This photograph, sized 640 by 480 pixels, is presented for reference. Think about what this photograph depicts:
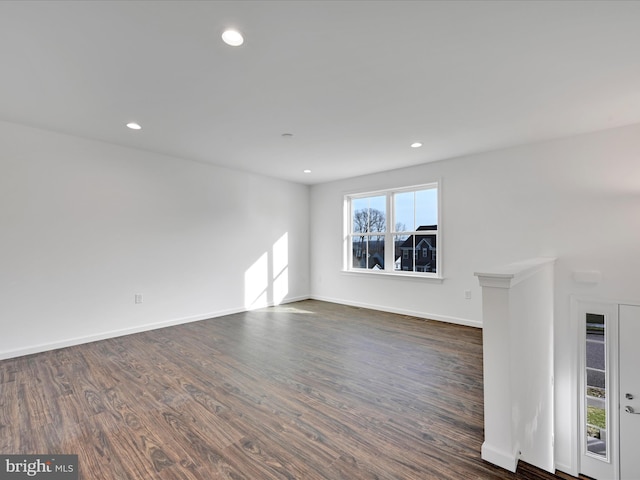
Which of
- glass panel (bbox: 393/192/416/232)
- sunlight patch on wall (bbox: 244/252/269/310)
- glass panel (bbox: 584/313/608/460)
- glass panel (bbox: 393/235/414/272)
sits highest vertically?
glass panel (bbox: 393/192/416/232)

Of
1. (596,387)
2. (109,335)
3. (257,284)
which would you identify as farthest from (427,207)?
(109,335)

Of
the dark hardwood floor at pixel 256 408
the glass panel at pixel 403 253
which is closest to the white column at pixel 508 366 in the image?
the dark hardwood floor at pixel 256 408

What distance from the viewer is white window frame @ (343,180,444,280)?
4.52 m

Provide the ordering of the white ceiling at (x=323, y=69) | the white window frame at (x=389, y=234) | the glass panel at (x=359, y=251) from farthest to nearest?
the glass panel at (x=359, y=251) < the white window frame at (x=389, y=234) < the white ceiling at (x=323, y=69)

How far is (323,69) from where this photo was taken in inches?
84.3

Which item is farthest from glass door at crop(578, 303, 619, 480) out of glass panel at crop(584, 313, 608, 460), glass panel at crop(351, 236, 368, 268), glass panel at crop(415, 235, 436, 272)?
glass panel at crop(351, 236, 368, 268)

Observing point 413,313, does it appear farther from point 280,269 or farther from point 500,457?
point 500,457

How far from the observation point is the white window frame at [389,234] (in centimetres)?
452

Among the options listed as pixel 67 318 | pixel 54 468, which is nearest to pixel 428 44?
pixel 54 468

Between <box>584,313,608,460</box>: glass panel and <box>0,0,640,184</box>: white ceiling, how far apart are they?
2.27 meters

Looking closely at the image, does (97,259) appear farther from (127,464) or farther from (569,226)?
(569,226)

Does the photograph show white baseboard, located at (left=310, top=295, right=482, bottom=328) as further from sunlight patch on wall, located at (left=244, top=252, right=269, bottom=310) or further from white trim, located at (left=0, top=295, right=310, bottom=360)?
white trim, located at (left=0, top=295, right=310, bottom=360)

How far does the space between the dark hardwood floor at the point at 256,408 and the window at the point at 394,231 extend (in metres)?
1.59

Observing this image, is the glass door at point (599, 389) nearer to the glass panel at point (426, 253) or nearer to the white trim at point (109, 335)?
the glass panel at point (426, 253)
